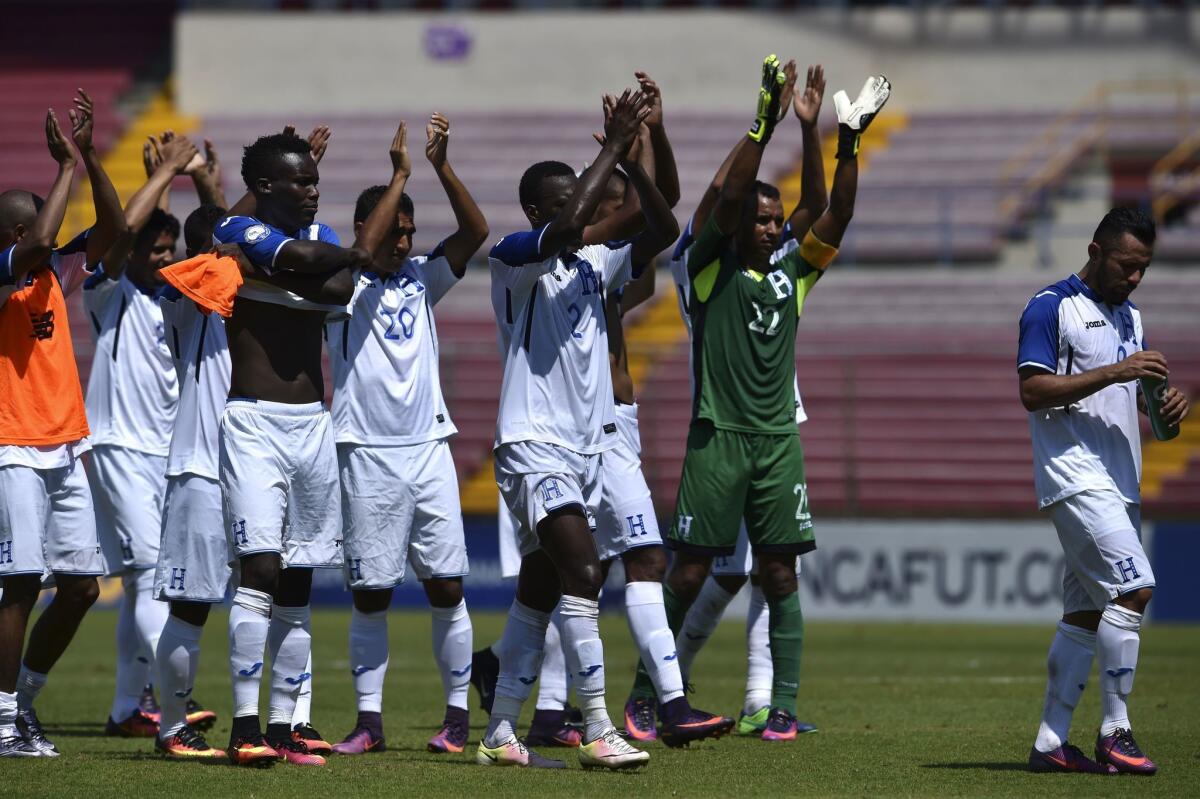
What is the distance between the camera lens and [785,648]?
359 inches

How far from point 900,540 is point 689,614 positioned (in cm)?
954

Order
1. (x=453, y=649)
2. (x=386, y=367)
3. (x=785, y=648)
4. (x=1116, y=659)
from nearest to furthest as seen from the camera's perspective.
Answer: (x=1116, y=659) → (x=386, y=367) → (x=453, y=649) → (x=785, y=648)

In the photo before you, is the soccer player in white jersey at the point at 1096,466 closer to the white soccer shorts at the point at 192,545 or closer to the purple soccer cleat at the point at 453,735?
the purple soccer cleat at the point at 453,735

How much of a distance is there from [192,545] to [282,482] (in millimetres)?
744

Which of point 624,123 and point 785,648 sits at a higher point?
point 624,123

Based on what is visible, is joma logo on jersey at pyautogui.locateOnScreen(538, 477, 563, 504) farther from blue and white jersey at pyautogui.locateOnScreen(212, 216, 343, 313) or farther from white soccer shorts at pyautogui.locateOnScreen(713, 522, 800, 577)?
white soccer shorts at pyautogui.locateOnScreen(713, 522, 800, 577)

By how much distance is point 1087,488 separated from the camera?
770 centimetres

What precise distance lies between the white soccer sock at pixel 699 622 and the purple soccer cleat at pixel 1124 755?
2.46 m

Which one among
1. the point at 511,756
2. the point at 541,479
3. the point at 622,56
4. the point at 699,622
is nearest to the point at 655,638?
the point at 511,756

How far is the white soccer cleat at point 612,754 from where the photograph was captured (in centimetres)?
747

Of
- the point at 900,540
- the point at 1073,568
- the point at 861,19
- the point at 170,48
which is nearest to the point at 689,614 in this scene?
the point at 1073,568

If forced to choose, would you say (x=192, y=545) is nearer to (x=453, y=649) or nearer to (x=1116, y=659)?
(x=453, y=649)

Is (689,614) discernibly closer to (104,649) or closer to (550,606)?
(550,606)

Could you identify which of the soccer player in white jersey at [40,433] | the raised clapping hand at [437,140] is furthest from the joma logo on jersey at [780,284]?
the soccer player in white jersey at [40,433]
